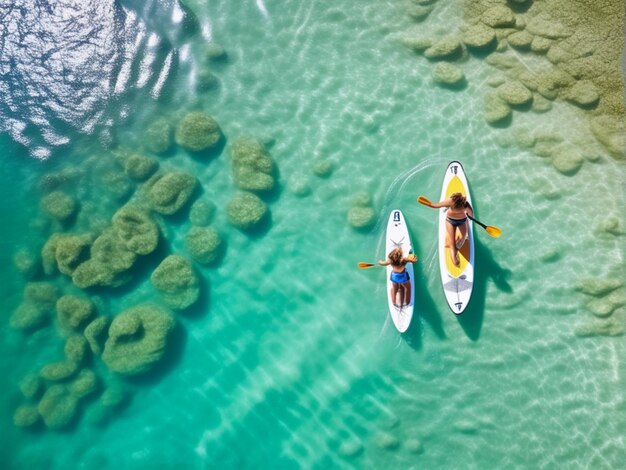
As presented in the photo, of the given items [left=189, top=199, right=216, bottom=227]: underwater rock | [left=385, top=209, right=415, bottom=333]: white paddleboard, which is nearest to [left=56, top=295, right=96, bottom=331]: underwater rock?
[left=189, top=199, right=216, bottom=227]: underwater rock

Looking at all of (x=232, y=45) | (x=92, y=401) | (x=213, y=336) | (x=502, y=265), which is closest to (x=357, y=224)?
(x=502, y=265)

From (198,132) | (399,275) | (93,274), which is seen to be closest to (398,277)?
(399,275)

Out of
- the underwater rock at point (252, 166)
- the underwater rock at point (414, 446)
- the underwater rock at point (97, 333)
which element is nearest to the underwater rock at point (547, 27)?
the underwater rock at point (252, 166)

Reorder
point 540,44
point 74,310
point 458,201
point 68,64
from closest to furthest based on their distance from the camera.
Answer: point 458,201, point 540,44, point 74,310, point 68,64

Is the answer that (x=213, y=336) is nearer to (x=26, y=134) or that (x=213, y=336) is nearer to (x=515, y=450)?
(x=26, y=134)

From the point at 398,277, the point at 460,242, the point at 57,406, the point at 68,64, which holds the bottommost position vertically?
the point at 57,406

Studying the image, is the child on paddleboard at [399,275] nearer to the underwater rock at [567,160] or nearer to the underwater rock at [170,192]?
the underwater rock at [567,160]

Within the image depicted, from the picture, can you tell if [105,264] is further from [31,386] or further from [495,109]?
[495,109]
